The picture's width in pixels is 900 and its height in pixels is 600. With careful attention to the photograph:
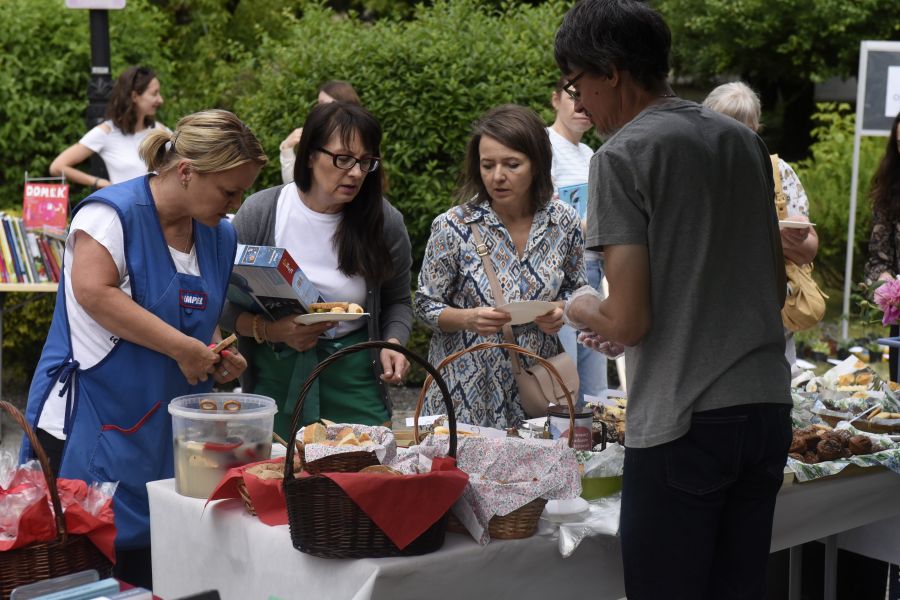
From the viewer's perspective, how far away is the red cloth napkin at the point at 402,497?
2363 millimetres

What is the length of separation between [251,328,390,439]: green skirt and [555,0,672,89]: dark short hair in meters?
1.64

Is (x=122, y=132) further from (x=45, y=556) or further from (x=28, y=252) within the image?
(x=45, y=556)

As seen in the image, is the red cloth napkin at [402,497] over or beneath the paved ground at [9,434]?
over

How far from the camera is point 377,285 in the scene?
3.78 metres

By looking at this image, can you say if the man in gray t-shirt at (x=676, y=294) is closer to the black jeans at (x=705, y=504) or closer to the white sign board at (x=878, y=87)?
the black jeans at (x=705, y=504)

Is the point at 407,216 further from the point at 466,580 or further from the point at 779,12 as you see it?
the point at 779,12

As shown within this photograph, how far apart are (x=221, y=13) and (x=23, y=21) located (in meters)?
4.41

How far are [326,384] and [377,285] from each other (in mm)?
371

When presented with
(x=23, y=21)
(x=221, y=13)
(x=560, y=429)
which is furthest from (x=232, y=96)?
(x=560, y=429)

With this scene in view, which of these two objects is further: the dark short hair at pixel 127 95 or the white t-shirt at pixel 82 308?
the dark short hair at pixel 127 95

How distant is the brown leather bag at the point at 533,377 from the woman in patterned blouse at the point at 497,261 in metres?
0.03

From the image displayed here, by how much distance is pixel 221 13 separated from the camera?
13.3 m

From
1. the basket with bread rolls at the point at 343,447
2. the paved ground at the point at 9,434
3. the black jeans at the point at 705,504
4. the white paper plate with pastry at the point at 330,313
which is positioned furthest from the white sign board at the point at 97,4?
the black jeans at the point at 705,504

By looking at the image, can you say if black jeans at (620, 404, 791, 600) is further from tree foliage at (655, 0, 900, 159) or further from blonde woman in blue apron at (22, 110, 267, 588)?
tree foliage at (655, 0, 900, 159)
